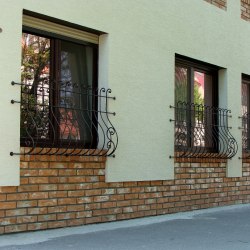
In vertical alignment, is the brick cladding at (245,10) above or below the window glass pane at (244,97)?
above

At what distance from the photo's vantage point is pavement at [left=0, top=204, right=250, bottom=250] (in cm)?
541

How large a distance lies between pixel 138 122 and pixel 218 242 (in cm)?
223

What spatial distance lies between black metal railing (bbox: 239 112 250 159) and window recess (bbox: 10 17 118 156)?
3.80 meters

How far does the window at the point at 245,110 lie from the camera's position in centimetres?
1002

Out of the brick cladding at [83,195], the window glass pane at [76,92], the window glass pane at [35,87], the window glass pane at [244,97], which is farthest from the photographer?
the window glass pane at [244,97]

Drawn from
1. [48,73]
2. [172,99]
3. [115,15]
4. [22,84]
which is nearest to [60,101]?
[48,73]

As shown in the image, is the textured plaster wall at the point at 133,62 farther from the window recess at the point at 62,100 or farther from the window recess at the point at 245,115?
the window recess at the point at 245,115

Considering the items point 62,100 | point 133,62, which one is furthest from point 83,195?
point 133,62

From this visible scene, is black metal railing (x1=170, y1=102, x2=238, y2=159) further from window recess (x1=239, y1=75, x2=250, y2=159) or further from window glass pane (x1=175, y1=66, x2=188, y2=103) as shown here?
window recess (x1=239, y1=75, x2=250, y2=159)

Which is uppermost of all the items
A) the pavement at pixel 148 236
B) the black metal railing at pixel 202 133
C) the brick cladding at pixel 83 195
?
the black metal railing at pixel 202 133

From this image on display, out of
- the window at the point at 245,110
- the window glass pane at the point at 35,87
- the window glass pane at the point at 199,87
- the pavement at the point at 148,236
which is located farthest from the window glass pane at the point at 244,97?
the window glass pane at the point at 35,87

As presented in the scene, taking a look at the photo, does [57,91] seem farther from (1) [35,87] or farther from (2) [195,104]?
(2) [195,104]

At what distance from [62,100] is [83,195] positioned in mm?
1239

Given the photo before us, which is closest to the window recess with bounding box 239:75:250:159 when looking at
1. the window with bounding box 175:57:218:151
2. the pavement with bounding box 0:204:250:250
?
the window with bounding box 175:57:218:151
